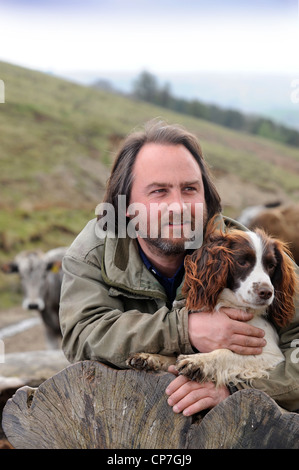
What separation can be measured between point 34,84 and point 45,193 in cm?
2607

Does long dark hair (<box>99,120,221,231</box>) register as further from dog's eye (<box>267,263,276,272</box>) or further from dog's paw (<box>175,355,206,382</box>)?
Result: dog's paw (<box>175,355,206,382</box>)

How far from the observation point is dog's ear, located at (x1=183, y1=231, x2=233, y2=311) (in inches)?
126

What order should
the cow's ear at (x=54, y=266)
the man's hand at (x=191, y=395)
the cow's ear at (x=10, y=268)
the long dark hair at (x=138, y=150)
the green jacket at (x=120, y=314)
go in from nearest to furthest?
1. the man's hand at (x=191, y=395)
2. the green jacket at (x=120, y=314)
3. the long dark hair at (x=138, y=150)
4. the cow's ear at (x=54, y=266)
5. the cow's ear at (x=10, y=268)

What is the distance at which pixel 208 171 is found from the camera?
4.09 meters

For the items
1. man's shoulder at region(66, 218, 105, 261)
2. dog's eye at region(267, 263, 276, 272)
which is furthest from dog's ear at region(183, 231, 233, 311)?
man's shoulder at region(66, 218, 105, 261)

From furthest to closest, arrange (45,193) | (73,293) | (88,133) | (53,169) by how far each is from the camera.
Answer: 1. (88,133)
2. (53,169)
3. (45,193)
4. (73,293)

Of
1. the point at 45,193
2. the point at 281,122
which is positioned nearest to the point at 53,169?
the point at 45,193

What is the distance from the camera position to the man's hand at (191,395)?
9.56 feet

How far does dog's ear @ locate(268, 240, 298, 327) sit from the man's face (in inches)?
23.7

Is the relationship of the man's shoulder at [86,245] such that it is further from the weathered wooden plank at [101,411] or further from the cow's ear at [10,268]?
the cow's ear at [10,268]

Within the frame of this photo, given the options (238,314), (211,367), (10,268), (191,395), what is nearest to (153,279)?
(238,314)

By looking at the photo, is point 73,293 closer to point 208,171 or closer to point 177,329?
point 177,329

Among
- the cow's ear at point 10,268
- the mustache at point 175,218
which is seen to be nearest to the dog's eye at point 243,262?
the mustache at point 175,218

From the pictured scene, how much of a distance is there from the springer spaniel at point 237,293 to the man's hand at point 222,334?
0.14 ft
